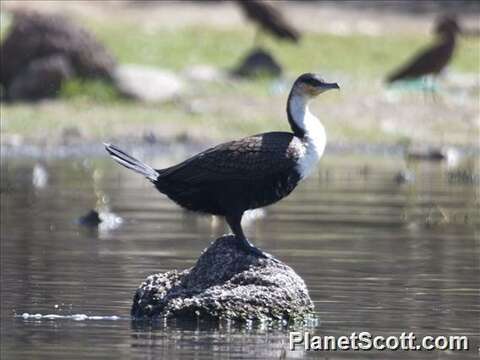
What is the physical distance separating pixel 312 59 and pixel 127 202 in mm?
17283

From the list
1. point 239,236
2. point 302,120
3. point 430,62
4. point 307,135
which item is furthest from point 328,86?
point 430,62

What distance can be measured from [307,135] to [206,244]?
4.32 m

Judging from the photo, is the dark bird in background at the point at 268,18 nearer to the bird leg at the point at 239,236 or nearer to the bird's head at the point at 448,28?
the bird's head at the point at 448,28

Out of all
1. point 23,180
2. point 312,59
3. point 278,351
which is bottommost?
point 278,351

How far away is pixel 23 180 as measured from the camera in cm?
2189

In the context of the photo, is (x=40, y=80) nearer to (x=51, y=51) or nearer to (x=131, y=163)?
(x=51, y=51)

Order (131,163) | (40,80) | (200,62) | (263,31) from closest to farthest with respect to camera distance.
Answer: (131,163) → (40,80) → (200,62) → (263,31)

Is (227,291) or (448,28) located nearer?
(227,291)

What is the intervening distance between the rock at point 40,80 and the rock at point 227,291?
61.1 ft

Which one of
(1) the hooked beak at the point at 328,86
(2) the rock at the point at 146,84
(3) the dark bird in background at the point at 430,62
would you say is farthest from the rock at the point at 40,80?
(1) the hooked beak at the point at 328,86

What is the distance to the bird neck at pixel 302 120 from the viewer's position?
11641mm

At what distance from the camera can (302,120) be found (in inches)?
462

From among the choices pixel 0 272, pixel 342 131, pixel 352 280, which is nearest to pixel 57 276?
pixel 0 272

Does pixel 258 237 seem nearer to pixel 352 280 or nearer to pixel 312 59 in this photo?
pixel 352 280
